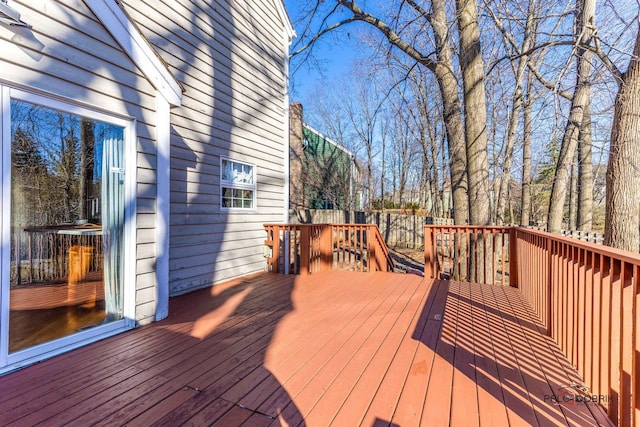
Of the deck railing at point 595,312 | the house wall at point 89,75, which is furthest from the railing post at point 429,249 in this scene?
the house wall at point 89,75

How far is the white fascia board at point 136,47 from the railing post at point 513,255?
4.65m

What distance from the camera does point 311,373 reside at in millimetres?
2096

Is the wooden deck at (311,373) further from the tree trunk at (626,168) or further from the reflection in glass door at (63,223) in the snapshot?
the tree trunk at (626,168)

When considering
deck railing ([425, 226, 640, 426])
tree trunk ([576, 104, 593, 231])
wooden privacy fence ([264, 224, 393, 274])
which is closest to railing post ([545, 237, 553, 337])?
deck railing ([425, 226, 640, 426])

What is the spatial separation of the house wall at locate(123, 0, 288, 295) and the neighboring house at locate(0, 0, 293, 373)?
0.03 meters

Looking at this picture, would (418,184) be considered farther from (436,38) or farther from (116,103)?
(116,103)

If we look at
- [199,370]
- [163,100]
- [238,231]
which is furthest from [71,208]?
[238,231]

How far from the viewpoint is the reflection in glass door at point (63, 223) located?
2.27 meters

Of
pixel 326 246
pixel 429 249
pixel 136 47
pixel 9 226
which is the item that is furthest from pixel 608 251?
pixel 326 246

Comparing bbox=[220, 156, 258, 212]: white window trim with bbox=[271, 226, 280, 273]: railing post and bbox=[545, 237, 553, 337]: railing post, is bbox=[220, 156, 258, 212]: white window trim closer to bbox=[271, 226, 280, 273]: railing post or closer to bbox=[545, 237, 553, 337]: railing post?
bbox=[271, 226, 280, 273]: railing post

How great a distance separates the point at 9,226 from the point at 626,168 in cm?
696

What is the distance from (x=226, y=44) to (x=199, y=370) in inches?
187

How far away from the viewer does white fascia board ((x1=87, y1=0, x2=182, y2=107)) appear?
2.60 m

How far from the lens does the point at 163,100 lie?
10.4 ft
